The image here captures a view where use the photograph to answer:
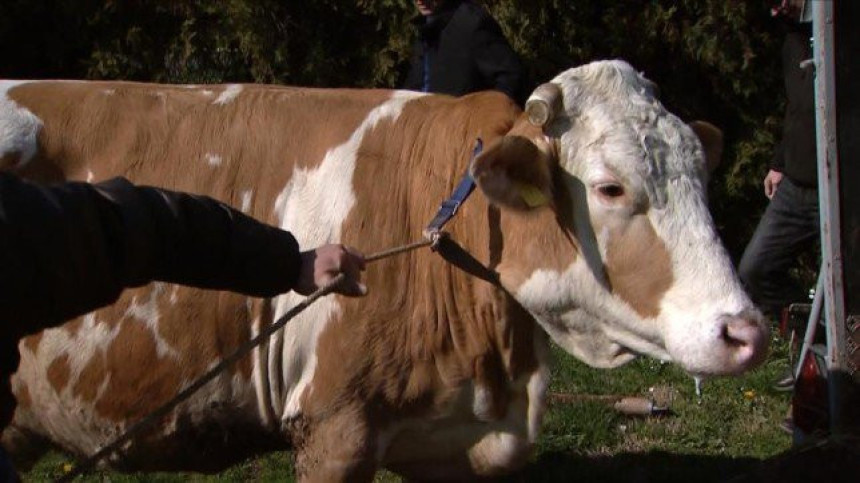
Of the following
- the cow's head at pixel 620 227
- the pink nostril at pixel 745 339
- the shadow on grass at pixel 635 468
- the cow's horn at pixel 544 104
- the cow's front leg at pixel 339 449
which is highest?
the cow's horn at pixel 544 104

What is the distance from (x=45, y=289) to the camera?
1843 mm

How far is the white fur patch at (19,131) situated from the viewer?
351cm

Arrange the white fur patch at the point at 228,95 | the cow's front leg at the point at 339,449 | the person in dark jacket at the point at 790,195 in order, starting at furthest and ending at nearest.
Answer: the person in dark jacket at the point at 790,195 < the white fur patch at the point at 228,95 < the cow's front leg at the point at 339,449

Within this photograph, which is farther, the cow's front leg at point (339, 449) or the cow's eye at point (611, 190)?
the cow's front leg at point (339, 449)

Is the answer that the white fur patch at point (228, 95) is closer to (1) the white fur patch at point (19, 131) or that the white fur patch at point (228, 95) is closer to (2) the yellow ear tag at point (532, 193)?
(1) the white fur patch at point (19, 131)

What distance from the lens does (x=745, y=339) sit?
112 inches

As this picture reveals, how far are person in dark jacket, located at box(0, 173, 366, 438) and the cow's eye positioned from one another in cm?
104

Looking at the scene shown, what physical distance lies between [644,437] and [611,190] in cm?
253

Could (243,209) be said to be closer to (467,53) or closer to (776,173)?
(467,53)

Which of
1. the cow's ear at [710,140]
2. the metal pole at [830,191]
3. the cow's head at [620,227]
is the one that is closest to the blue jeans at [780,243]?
the metal pole at [830,191]

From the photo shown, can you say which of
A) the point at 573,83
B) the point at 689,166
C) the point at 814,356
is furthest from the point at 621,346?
the point at 814,356

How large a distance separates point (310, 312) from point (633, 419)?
258cm

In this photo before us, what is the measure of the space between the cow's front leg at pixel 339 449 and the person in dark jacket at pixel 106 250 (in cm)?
107

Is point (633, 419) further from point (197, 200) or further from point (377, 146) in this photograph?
point (197, 200)
